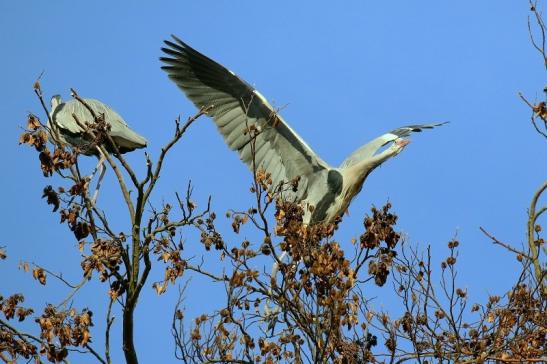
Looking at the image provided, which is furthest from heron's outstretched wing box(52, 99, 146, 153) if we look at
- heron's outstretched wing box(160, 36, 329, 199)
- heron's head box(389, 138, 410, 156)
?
heron's head box(389, 138, 410, 156)

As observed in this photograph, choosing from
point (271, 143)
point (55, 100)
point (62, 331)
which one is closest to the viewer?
point (62, 331)

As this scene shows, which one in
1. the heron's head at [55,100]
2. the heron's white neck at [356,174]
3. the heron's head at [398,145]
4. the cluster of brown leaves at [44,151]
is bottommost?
the cluster of brown leaves at [44,151]

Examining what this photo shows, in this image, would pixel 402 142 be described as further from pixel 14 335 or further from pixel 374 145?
pixel 14 335

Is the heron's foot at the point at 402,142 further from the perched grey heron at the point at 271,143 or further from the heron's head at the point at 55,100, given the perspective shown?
the heron's head at the point at 55,100

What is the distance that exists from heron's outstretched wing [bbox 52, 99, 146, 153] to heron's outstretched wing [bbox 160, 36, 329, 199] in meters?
0.73

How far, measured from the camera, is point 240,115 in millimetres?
10859

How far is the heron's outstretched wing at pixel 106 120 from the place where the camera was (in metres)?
10.7

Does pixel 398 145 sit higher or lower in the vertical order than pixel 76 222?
higher

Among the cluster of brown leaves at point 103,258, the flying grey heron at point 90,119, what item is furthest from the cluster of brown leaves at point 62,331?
the flying grey heron at point 90,119

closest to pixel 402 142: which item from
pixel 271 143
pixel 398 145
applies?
pixel 398 145

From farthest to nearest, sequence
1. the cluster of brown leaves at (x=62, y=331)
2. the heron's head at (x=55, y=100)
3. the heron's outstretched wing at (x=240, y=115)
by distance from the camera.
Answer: the heron's head at (x=55, y=100)
the heron's outstretched wing at (x=240, y=115)
the cluster of brown leaves at (x=62, y=331)

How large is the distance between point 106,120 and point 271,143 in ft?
5.59

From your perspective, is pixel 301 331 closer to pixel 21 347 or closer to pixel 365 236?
pixel 365 236

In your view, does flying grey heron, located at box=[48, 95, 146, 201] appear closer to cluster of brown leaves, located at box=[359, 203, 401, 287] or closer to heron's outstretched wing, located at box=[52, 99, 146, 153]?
heron's outstretched wing, located at box=[52, 99, 146, 153]
